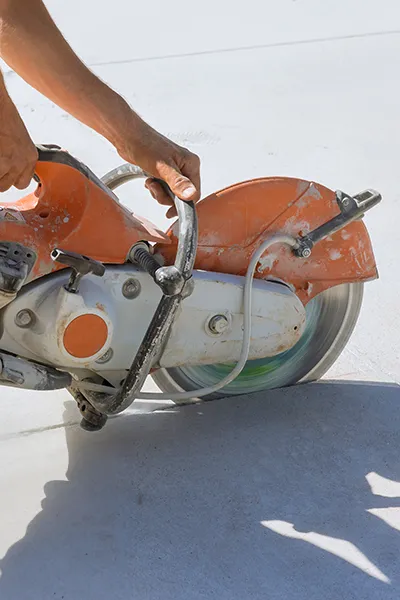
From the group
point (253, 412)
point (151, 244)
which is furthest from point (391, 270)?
point (151, 244)

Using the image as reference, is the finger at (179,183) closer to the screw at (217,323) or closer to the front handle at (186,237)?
the front handle at (186,237)

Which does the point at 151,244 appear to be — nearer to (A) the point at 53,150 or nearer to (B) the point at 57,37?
(A) the point at 53,150

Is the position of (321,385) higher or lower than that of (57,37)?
lower

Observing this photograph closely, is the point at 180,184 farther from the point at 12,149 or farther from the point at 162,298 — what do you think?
the point at 12,149

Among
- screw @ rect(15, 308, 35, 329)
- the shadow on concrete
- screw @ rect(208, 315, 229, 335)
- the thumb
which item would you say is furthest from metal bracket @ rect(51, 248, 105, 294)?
the shadow on concrete

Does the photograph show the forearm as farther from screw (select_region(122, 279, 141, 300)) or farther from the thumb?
screw (select_region(122, 279, 141, 300))

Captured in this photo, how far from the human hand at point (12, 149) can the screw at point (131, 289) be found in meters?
0.38

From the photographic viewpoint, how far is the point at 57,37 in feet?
6.63

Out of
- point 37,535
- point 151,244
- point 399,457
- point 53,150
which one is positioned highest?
point 53,150

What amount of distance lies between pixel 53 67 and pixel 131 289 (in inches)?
20.7

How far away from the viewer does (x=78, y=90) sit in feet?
6.75

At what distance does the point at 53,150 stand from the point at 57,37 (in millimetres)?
287

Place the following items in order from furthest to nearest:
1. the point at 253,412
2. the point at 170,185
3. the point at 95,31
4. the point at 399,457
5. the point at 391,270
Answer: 1. the point at 95,31
2. the point at 391,270
3. the point at 253,412
4. the point at 399,457
5. the point at 170,185

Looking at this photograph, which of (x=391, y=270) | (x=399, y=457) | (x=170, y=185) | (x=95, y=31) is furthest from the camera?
(x=95, y=31)
